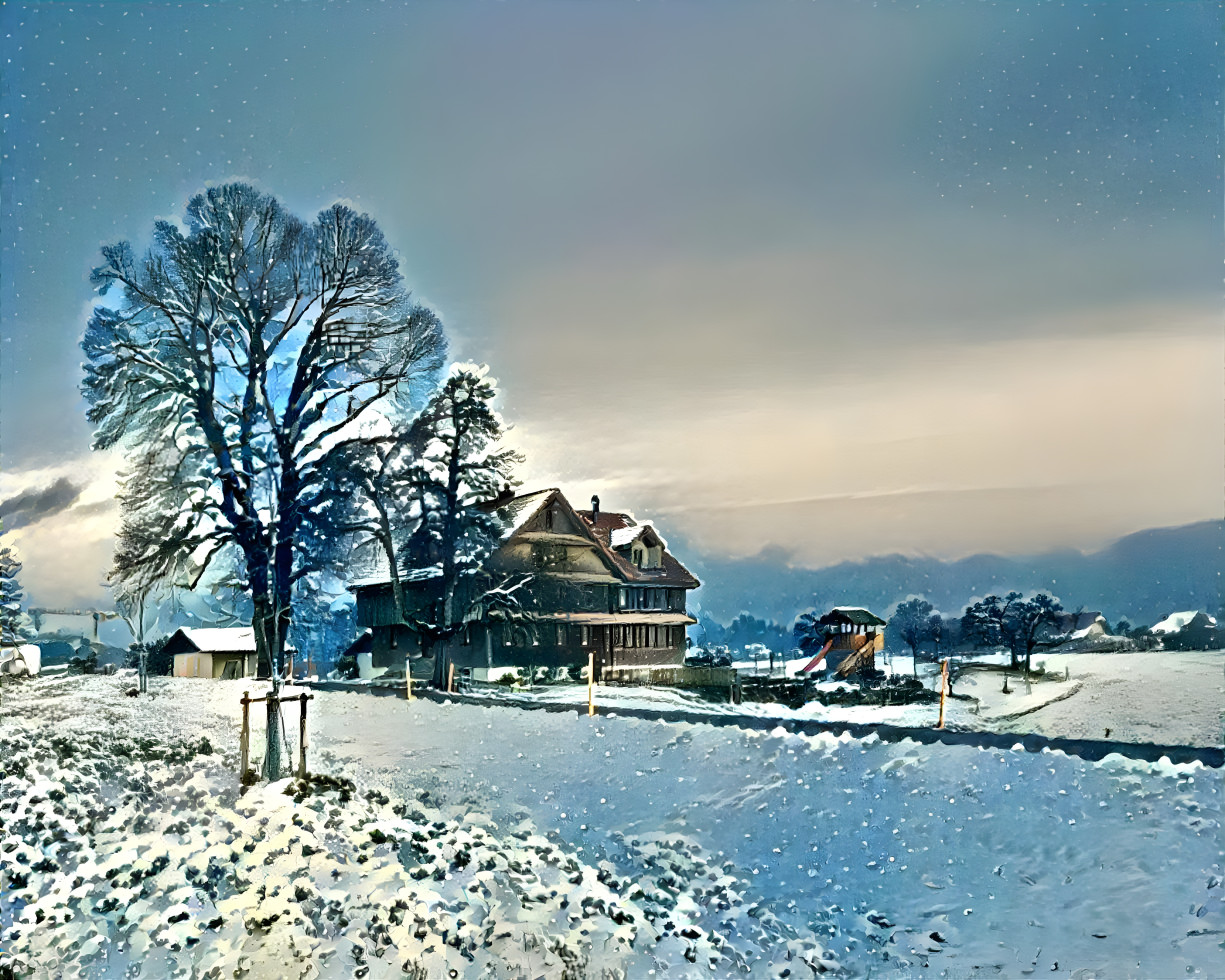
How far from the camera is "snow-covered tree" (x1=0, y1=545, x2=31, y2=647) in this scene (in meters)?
7.78

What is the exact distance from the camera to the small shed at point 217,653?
8.13 m

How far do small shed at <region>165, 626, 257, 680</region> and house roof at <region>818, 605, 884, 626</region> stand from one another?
Result: 188 inches

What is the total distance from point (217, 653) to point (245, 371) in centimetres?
249

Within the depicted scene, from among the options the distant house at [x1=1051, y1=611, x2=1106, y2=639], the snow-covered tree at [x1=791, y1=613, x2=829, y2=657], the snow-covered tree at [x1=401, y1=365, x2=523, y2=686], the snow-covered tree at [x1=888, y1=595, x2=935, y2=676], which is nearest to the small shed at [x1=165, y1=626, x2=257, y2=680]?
the snow-covered tree at [x1=401, y1=365, x2=523, y2=686]

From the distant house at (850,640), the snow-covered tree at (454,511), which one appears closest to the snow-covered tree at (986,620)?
the distant house at (850,640)

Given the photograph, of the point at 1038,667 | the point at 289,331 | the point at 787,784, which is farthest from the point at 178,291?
the point at 1038,667

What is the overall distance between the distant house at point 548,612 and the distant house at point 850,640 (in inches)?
45.9

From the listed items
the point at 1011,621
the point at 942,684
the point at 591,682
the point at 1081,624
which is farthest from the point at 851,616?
the point at 591,682

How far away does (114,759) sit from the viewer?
7.58 meters

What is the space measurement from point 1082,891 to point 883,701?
2623 millimetres

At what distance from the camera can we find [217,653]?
27.5 ft

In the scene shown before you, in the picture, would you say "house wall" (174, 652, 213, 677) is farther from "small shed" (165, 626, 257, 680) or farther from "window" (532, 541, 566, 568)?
"window" (532, 541, 566, 568)

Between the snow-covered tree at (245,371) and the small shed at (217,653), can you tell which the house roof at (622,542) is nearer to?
the snow-covered tree at (245,371)

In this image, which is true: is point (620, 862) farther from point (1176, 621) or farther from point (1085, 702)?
point (1176, 621)
